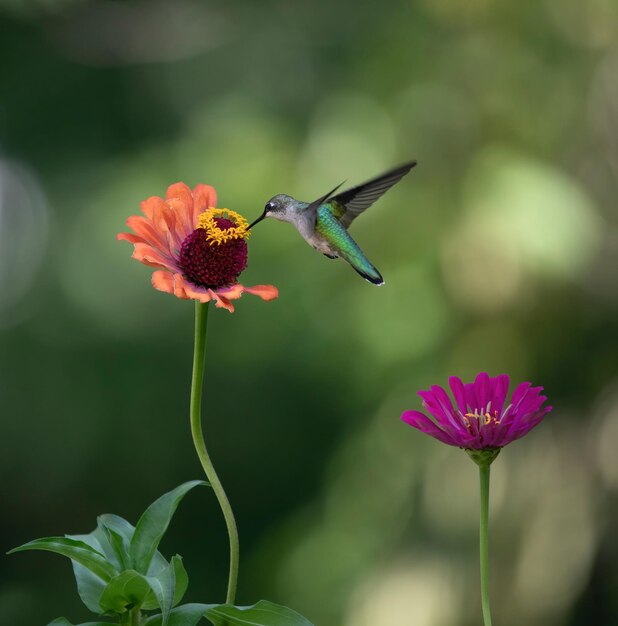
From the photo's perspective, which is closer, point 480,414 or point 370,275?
point 480,414

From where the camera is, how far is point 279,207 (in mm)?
644

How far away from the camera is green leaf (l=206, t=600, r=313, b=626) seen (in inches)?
19.9

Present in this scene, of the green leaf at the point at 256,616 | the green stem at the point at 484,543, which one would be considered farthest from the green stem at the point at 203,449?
the green stem at the point at 484,543

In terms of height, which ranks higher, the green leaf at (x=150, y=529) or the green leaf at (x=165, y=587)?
the green leaf at (x=150, y=529)

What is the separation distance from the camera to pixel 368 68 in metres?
2.89

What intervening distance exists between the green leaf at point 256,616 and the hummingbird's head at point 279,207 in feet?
0.74

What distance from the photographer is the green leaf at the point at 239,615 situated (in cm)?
51

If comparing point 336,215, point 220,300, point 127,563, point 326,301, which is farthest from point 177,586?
point 326,301

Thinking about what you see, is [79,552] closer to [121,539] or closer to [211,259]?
[121,539]

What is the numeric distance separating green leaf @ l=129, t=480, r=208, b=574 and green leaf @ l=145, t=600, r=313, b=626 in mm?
31

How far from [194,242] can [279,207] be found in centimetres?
9

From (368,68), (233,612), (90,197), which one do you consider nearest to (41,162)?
(90,197)

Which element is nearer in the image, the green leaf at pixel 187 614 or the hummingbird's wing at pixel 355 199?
the green leaf at pixel 187 614

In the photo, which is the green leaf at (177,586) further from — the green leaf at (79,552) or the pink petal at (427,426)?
the pink petal at (427,426)
